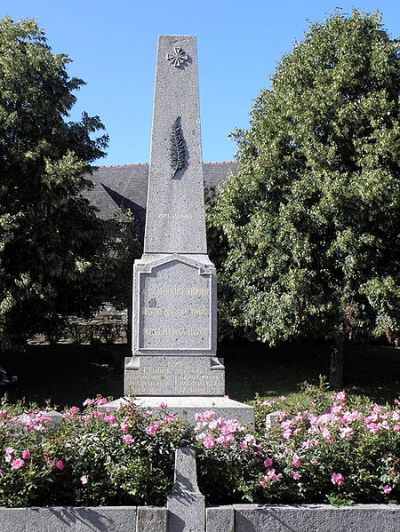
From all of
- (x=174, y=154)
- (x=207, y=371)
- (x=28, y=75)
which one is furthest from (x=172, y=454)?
(x=28, y=75)

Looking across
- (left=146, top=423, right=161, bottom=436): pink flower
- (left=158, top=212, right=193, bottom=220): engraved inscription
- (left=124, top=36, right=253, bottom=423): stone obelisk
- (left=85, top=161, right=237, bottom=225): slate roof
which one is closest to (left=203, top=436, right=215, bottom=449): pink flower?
(left=146, top=423, right=161, bottom=436): pink flower

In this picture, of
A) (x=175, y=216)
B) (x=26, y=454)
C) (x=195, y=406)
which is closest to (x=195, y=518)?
(x=26, y=454)

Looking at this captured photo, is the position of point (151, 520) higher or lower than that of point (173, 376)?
lower

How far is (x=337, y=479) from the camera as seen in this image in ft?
13.9

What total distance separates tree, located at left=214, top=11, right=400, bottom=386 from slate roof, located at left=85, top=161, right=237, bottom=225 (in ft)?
29.0

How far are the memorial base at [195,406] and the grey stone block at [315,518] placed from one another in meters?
1.83

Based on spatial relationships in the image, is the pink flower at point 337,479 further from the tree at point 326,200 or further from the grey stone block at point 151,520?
the tree at point 326,200

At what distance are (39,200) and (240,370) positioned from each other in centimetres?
784

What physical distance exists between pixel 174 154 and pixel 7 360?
505 inches

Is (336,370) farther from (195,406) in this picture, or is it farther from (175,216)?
(195,406)

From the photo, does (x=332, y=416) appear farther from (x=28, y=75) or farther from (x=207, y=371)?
(x=28, y=75)

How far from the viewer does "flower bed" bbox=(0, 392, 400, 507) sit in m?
4.17

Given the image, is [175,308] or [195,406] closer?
[195,406]

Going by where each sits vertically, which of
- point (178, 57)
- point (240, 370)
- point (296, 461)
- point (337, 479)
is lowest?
point (240, 370)
